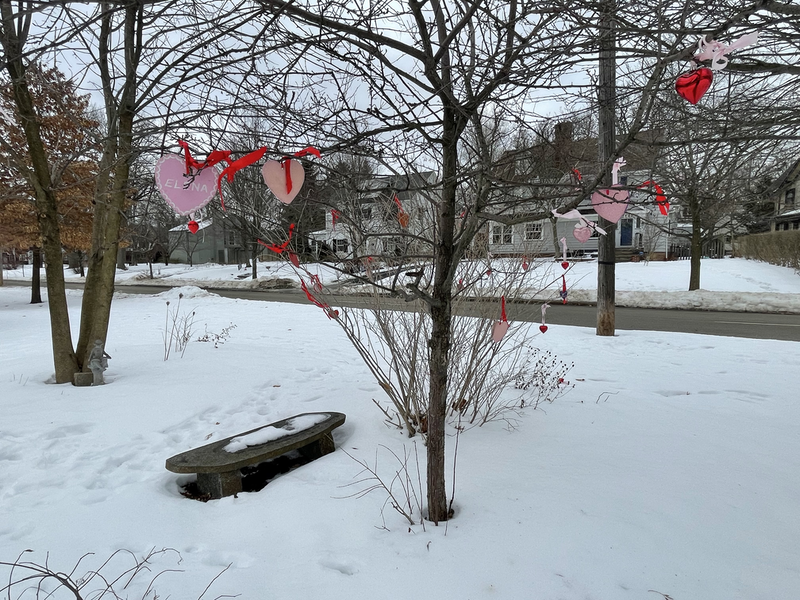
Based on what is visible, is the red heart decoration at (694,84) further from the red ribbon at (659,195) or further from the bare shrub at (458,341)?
the bare shrub at (458,341)

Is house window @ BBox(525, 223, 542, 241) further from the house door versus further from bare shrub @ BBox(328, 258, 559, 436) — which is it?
the house door

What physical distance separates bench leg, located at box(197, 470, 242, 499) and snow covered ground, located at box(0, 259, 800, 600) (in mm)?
Answer: 101

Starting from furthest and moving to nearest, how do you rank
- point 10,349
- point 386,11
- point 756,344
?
point 10,349
point 756,344
point 386,11

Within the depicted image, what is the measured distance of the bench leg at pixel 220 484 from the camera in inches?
114

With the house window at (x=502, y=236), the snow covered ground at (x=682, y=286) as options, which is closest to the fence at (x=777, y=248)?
the snow covered ground at (x=682, y=286)

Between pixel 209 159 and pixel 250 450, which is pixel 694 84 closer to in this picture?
pixel 209 159

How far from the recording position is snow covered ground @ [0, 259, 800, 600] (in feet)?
6.77

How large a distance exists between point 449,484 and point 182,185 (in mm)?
2312

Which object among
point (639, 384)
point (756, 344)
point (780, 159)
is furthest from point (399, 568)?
point (756, 344)

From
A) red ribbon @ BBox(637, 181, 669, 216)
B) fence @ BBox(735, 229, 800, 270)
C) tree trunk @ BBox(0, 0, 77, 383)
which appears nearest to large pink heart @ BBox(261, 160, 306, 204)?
red ribbon @ BBox(637, 181, 669, 216)

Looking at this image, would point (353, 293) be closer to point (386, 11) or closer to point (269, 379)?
point (269, 379)

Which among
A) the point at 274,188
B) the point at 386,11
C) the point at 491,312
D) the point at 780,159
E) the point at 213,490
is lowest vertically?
the point at 213,490

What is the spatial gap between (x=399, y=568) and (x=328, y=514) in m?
0.60

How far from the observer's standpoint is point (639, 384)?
15.7 feet
